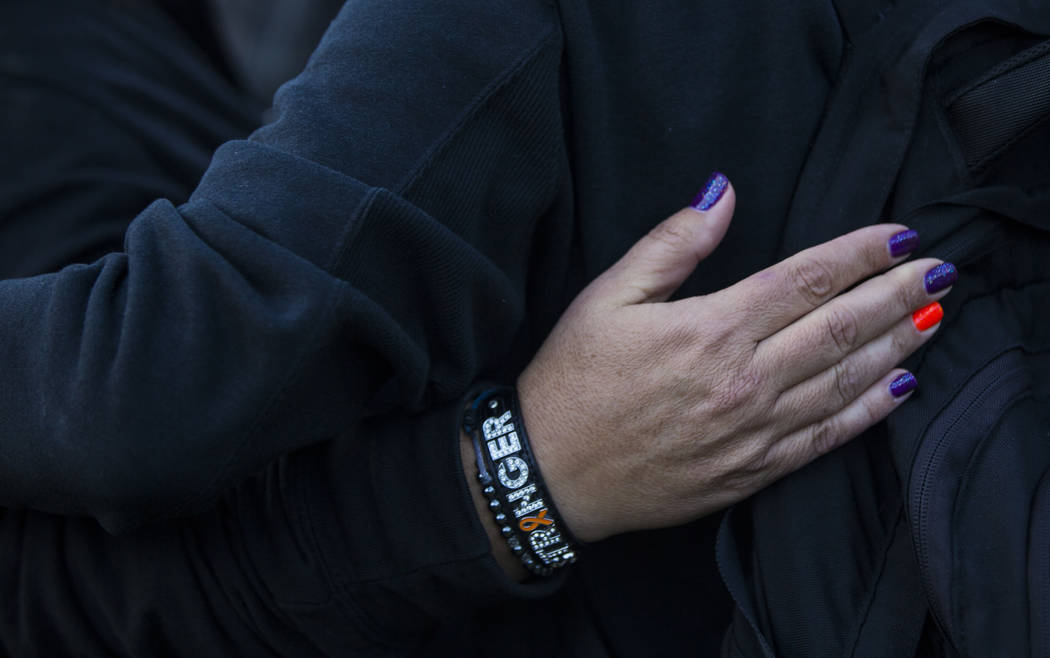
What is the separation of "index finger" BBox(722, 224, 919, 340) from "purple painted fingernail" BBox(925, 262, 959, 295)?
0.03 m

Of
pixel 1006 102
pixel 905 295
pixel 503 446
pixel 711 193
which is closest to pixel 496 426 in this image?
pixel 503 446

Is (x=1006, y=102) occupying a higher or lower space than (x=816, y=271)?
higher

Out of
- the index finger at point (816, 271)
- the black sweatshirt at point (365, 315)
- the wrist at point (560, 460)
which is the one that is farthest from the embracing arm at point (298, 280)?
the index finger at point (816, 271)

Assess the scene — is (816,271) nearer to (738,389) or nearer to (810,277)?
(810,277)

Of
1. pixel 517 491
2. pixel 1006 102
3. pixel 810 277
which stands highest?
pixel 1006 102

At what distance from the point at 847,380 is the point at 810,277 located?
0.37 ft

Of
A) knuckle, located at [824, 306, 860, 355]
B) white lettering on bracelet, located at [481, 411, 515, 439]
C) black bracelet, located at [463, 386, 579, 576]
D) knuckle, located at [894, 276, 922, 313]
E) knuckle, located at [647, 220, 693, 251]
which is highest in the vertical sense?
knuckle, located at [647, 220, 693, 251]

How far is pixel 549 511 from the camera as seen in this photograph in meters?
0.90

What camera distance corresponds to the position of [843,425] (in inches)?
35.0

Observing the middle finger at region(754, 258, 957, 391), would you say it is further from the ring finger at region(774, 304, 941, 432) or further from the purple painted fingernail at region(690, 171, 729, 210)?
the purple painted fingernail at region(690, 171, 729, 210)

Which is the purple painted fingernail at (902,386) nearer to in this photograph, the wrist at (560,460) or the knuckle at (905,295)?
the knuckle at (905,295)

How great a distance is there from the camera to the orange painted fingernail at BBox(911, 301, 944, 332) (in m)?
0.89

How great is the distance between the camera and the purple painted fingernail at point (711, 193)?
2.97 ft

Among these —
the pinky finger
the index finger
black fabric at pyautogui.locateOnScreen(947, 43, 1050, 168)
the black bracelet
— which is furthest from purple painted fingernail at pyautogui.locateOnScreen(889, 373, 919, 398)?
the black bracelet
